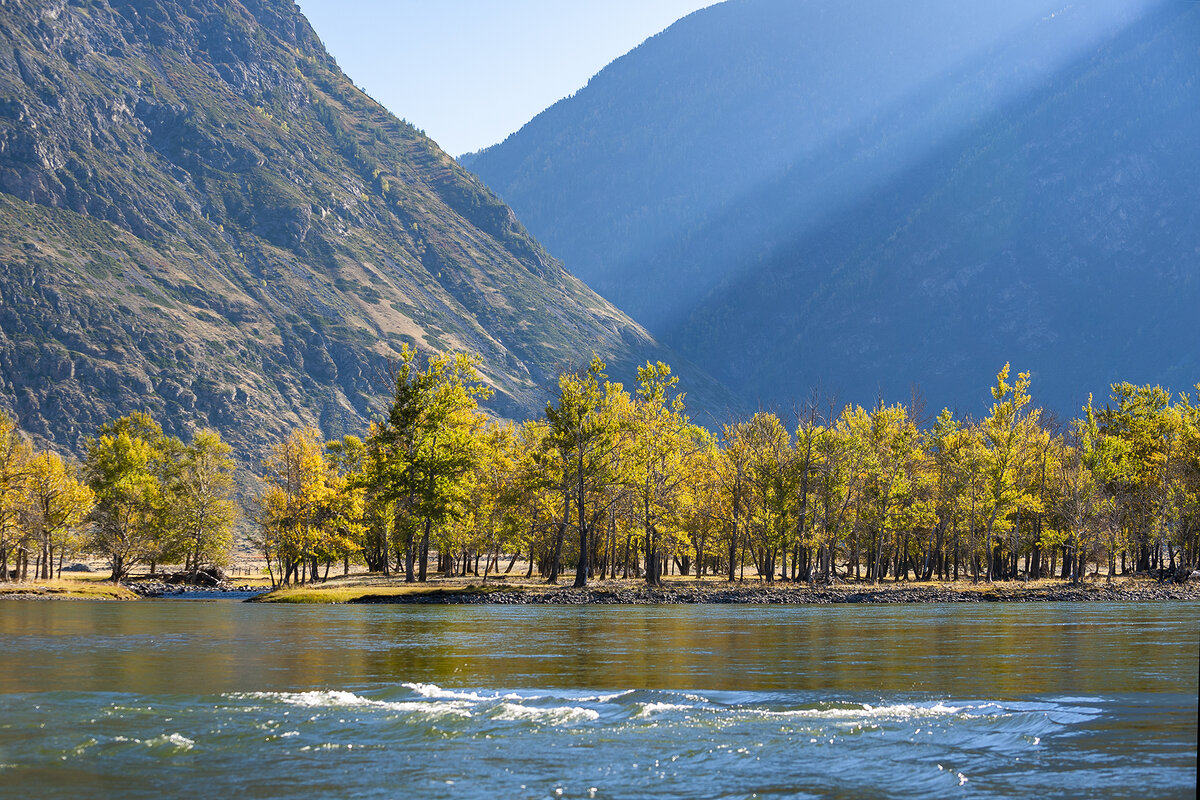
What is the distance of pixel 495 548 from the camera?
9931 centimetres

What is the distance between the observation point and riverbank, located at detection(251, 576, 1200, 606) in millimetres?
63688

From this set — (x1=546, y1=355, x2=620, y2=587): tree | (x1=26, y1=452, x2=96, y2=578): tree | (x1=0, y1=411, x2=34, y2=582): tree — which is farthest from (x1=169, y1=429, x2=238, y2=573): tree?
(x1=546, y1=355, x2=620, y2=587): tree

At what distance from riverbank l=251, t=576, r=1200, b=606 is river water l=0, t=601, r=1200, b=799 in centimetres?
2754

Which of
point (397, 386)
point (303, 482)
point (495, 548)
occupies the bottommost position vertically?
point (495, 548)

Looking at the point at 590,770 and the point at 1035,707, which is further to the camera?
the point at 1035,707

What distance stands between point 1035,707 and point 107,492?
3700 inches

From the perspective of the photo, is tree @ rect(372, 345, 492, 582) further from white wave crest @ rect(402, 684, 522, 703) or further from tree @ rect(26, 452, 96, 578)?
white wave crest @ rect(402, 684, 522, 703)

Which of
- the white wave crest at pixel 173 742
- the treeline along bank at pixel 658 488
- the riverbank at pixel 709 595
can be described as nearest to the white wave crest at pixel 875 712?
the white wave crest at pixel 173 742

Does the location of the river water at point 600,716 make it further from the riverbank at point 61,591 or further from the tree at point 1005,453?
the tree at point 1005,453

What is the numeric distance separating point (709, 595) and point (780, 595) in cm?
509

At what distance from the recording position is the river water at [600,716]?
13.6m

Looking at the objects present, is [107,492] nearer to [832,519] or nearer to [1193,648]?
[832,519]

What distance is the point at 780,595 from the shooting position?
67688mm

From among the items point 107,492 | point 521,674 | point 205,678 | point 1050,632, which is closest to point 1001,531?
point 1050,632
